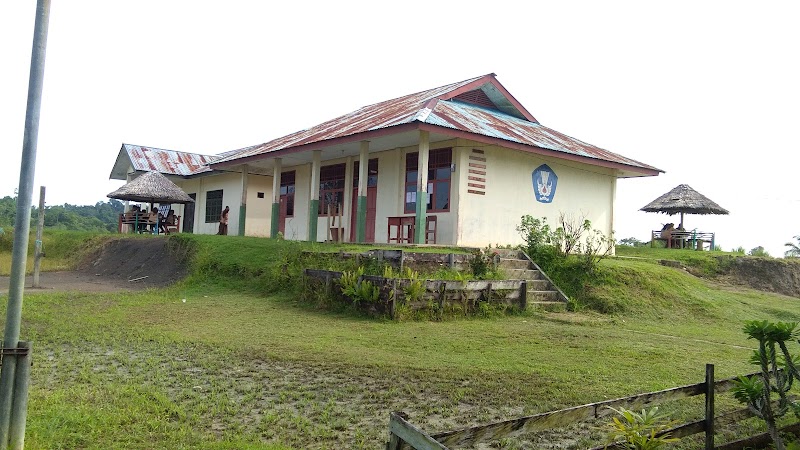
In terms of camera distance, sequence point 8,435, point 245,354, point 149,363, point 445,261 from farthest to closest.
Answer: point 445,261 < point 245,354 < point 149,363 < point 8,435

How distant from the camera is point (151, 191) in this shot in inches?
951

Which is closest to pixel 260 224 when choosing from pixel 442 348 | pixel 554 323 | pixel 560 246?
pixel 560 246

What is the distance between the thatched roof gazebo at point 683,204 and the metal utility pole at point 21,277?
25.9 meters

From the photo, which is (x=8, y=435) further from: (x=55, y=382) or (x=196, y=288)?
(x=196, y=288)

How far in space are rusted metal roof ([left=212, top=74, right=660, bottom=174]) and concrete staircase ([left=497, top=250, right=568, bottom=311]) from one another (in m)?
3.16

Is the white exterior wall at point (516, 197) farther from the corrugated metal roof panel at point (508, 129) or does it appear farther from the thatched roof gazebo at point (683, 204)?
the thatched roof gazebo at point (683, 204)

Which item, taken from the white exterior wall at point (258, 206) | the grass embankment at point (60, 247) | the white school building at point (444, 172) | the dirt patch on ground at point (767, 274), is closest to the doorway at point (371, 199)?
the white school building at point (444, 172)

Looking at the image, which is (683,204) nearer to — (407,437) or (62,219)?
(407,437)

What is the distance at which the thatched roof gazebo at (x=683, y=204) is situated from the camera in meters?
25.5

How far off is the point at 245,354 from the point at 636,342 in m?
5.47

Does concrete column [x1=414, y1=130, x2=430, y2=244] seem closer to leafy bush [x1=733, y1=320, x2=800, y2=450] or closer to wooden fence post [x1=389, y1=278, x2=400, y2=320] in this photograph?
wooden fence post [x1=389, y1=278, x2=400, y2=320]

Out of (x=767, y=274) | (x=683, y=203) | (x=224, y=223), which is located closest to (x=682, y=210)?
(x=683, y=203)

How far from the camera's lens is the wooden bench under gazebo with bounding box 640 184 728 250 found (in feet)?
81.7

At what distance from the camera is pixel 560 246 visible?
13.9 m
